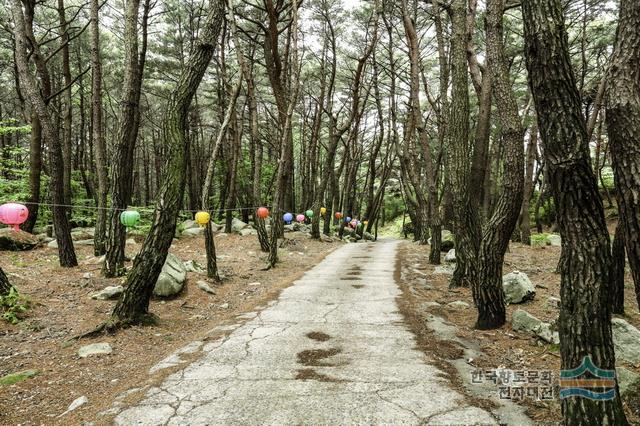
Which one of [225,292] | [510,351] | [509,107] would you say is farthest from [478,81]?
[225,292]

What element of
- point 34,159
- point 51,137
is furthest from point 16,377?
point 34,159

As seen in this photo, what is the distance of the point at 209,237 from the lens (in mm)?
9234

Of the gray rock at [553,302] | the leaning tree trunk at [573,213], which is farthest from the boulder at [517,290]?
the leaning tree trunk at [573,213]

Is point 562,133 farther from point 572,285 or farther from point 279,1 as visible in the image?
point 279,1

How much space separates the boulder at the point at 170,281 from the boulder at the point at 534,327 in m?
5.86

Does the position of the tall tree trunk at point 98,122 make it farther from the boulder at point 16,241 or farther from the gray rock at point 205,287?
the gray rock at point 205,287

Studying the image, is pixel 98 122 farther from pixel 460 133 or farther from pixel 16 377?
pixel 460 133

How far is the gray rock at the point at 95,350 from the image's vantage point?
15.6ft

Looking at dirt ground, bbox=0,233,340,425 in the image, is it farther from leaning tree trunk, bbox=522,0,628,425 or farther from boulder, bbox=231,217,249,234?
boulder, bbox=231,217,249,234

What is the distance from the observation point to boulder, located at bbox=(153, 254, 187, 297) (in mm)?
7348

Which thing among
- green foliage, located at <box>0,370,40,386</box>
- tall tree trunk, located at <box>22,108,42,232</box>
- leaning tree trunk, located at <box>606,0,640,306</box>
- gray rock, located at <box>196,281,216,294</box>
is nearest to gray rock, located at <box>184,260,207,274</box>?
gray rock, located at <box>196,281,216,294</box>

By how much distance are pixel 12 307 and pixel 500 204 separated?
282 inches

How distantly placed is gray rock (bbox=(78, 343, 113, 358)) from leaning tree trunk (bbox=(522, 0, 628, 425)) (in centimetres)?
491

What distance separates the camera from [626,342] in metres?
4.26
